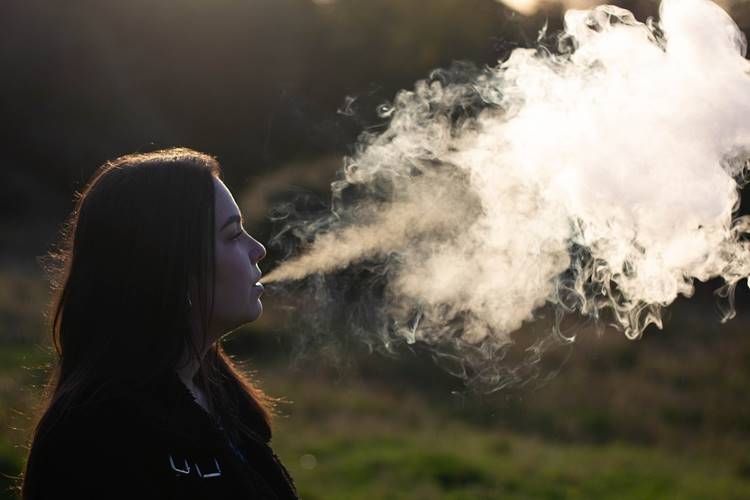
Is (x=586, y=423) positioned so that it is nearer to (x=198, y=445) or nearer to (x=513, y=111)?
(x=513, y=111)

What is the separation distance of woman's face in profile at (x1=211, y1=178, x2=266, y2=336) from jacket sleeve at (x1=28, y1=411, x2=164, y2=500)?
477 millimetres

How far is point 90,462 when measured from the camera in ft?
7.22

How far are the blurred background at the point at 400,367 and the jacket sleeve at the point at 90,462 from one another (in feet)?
3.26

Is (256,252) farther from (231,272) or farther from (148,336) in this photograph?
(148,336)

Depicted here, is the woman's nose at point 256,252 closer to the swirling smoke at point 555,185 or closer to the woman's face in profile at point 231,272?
the woman's face in profile at point 231,272

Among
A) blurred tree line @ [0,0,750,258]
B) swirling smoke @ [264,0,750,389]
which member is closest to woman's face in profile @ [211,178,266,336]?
swirling smoke @ [264,0,750,389]

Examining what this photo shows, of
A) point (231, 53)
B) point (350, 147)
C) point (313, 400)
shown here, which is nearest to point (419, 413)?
point (313, 400)

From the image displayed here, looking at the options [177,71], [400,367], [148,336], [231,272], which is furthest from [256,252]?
[177,71]

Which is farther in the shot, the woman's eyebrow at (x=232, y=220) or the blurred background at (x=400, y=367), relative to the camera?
the blurred background at (x=400, y=367)

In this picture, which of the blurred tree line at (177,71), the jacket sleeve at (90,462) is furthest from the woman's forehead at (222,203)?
the blurred tree line at (177,71)

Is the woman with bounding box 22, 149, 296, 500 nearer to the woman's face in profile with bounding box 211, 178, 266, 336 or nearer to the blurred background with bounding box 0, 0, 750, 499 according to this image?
the woman's face in profile with bounding box 211, 178, 266, 336

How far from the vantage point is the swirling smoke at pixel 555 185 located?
13.6 ft

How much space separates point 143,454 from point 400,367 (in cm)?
846

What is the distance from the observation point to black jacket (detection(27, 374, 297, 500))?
2197 millimetres
